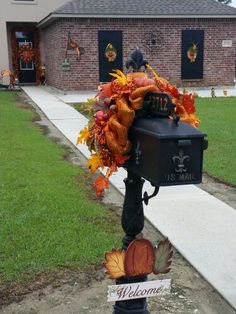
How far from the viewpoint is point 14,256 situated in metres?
4.23

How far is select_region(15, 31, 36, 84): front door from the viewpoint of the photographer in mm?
24656

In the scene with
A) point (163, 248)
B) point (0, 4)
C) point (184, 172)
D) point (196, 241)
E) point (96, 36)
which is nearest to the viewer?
point (184, 172)

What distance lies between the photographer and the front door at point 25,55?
24.7 metres

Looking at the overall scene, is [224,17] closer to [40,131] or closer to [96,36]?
[96,36]

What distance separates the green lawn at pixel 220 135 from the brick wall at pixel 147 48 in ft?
12.1

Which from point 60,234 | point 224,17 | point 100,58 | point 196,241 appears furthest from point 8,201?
point 224,17

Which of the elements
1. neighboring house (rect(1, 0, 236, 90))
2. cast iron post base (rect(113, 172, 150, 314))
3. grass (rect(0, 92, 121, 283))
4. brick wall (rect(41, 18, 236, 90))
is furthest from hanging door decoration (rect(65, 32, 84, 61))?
cast iron post base (rect(113, 172, 150, 314))

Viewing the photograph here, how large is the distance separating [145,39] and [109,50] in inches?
62.4

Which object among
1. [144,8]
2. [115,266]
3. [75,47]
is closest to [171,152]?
[115,266]

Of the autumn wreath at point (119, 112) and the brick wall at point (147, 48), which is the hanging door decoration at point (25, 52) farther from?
the autumn wreath at point (119, 112)

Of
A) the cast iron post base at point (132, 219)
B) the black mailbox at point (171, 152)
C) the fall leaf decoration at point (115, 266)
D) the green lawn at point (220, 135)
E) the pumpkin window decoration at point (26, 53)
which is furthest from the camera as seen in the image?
the pumpkin window decoration at point (26, 53)

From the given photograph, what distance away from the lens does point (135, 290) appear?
8.00ft

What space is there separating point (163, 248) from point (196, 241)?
2180mm

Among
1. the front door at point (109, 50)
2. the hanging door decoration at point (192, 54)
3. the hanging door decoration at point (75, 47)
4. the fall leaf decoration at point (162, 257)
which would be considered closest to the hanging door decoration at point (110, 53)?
the front door at point (109, 50)
